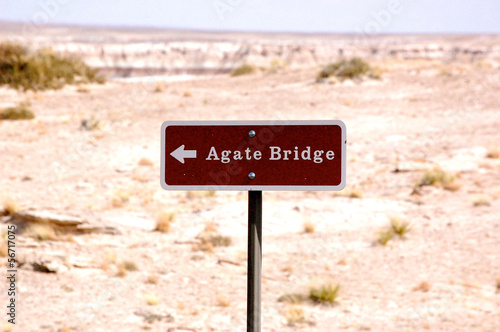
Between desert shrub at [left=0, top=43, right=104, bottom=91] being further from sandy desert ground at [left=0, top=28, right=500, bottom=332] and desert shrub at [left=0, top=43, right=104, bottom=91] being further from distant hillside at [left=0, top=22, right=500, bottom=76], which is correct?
distant hillside at [left=0, top=22, right=500, bottom=76]

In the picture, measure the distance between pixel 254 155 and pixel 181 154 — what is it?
0.40 metres

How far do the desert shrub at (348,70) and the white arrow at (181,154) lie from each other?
21771 mm

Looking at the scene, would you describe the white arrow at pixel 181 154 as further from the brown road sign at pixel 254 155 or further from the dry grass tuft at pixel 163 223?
the dry grass tuft at pixel 163 223

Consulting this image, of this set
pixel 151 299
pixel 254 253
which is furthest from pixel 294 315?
pixel 254 253

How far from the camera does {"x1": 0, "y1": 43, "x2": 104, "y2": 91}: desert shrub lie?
24.3 meters

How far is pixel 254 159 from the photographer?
3219 mm

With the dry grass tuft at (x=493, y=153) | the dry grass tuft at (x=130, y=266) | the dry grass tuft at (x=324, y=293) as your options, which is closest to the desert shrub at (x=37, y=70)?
the dry grass tuft at (x=493, y=153)

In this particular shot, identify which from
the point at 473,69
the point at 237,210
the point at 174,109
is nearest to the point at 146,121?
the point at 174,109

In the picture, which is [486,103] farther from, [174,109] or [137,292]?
[137,292]

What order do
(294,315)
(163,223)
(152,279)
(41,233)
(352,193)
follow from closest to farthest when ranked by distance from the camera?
(294,315) < (152,279) < (41,233) < (163,223) < (352,193)

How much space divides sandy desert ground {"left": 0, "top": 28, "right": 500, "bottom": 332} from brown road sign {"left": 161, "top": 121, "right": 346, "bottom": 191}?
3345 millimetres

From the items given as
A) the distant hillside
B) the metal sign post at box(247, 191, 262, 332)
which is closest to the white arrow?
the metal sign post at box(247, 191, 262, 332)

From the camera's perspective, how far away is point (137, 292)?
712 cm

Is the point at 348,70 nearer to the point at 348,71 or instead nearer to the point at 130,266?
the point at 348,71
